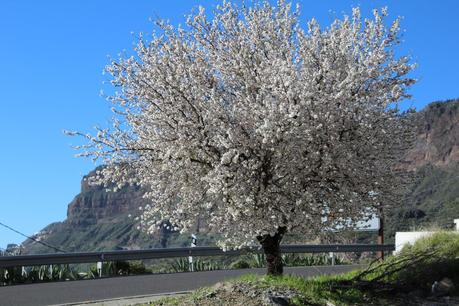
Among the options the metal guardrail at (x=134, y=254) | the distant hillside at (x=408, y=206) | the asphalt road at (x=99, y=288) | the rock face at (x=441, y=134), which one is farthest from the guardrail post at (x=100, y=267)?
the rock face at (x=441, y=134)

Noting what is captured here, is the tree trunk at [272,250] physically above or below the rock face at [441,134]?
below

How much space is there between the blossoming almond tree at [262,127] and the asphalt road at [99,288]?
348 centimetres

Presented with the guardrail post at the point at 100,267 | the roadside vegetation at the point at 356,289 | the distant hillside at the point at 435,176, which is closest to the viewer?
the roadside vegetation at the point at 356,289

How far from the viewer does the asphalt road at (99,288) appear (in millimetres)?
15393

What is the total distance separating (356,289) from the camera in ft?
39.2

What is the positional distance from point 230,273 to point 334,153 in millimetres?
11379

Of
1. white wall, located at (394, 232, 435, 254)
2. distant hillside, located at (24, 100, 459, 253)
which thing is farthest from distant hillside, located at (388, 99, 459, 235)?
white wall, located at (394, 232, 435, 254)

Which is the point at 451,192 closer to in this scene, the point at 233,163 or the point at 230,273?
the point at 230,273

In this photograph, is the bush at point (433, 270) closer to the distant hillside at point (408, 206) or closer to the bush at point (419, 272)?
the bush at point (419, 272)

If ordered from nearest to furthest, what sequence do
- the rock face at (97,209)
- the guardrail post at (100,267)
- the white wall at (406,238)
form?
the white wall at (406,238) < the guardrail post at (100,267) < the rock face at (97,209)

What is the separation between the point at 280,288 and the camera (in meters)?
10.6

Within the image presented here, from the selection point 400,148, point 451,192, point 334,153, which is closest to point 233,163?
point 334,153

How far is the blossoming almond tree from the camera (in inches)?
447

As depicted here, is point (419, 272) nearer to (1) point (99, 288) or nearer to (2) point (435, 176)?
(1) point (99, 288)
